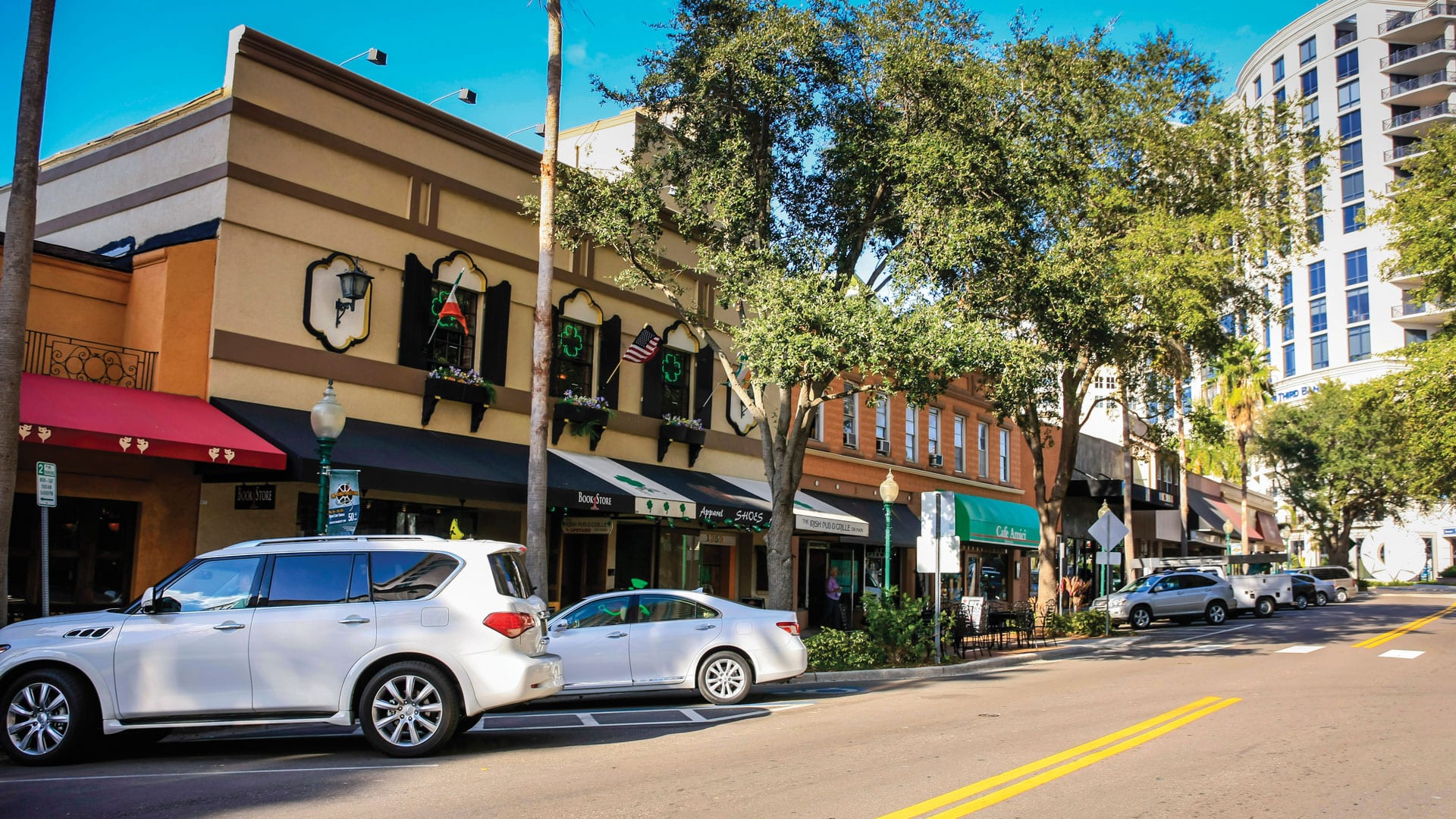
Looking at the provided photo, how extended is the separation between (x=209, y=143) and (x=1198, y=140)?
71.0ft

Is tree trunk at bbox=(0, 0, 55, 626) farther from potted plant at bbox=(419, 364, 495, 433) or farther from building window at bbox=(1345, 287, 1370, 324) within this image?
building window at bbox=(1345, 287, 1370, 324)

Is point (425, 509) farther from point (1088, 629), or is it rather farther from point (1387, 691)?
point (1088, 629)

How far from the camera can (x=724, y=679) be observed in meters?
13.2

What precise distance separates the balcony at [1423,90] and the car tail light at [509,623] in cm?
9420

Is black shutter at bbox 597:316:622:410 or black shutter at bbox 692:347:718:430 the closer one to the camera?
black shutter at bbox 597:316:622:410

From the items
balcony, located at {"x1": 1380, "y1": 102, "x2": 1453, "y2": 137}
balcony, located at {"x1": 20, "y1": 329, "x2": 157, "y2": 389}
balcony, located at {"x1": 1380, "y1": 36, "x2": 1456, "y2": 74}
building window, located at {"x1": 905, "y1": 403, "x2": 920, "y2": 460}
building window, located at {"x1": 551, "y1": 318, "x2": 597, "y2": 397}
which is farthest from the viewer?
balcony, located at {"x1": 1380, "y1": 36, "x2": 1456, "y2": 74}

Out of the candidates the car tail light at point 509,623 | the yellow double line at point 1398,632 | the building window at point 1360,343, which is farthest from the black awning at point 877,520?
the building window at point 1360,343

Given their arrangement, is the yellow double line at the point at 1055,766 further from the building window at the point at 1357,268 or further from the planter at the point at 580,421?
the building window at the point at 1357,268

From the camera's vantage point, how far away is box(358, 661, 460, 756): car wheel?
8.83 m

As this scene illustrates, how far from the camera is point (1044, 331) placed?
1884 cm

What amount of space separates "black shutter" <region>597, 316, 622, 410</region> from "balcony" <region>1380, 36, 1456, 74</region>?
278 ft

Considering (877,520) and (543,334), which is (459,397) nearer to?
(543,334)

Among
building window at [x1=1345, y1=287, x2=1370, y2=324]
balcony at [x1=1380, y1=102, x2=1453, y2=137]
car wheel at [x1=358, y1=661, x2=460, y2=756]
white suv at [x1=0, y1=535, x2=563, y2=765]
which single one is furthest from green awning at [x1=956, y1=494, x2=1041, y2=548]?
balcony at [x1=1380, y1=102, x2=1453, y2=137]

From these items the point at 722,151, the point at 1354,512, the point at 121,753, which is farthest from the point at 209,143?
the point at 1354,512
